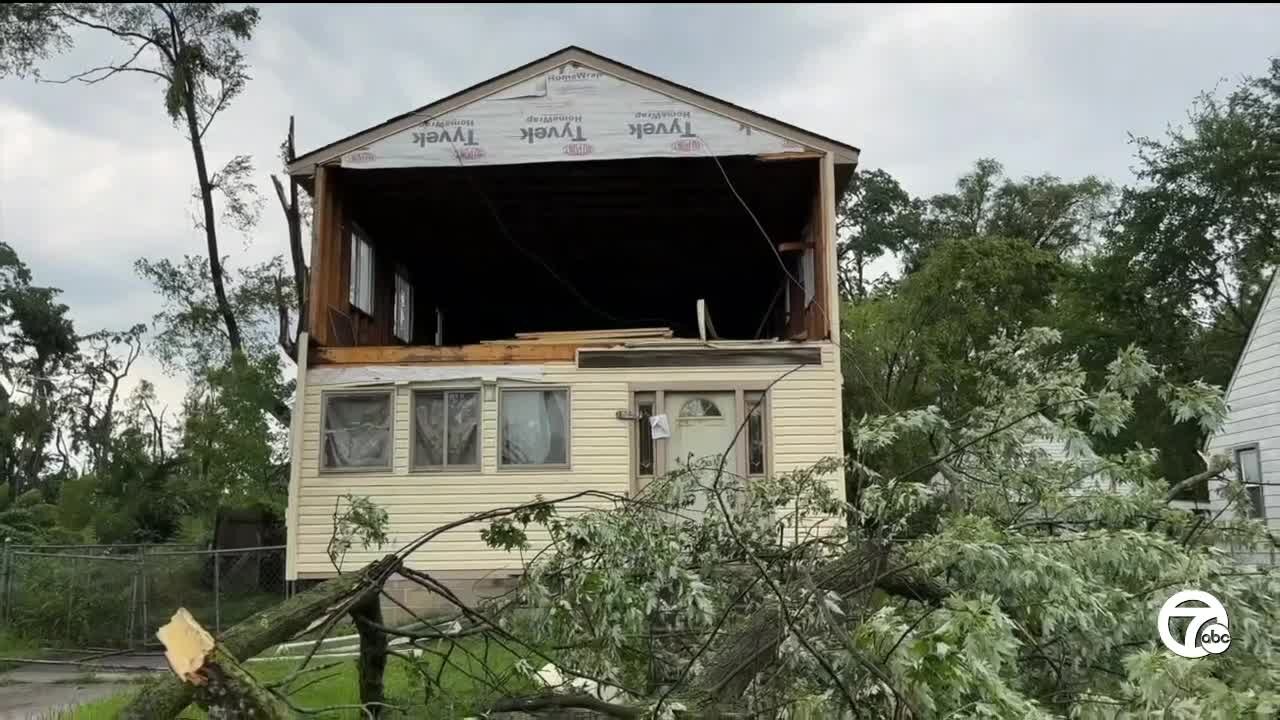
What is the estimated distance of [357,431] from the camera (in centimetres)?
1128

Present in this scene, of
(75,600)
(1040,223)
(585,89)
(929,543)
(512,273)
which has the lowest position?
(75,600)

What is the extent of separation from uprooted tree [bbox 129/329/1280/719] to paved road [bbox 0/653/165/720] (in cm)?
410

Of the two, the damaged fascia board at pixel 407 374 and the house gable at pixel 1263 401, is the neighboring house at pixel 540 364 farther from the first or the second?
the house gable at pixel 1263 401

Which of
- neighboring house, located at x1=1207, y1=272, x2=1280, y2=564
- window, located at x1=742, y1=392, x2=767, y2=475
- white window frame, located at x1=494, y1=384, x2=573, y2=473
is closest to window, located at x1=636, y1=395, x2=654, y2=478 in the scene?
white window frame, located at x1=494, y1=384, x2=573, y2=473

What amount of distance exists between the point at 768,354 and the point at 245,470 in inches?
459

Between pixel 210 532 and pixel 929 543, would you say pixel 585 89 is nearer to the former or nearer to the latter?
pixel 929 543

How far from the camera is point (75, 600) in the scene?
12836 mm

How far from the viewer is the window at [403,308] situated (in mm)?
15617

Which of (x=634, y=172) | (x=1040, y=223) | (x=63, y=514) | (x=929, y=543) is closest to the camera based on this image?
(x=929, y=543)

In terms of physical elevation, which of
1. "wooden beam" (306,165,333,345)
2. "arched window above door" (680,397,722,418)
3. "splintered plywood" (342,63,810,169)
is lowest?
"arched window above door" (680,397,722,418)

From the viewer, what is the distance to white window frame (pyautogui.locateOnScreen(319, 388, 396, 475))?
438 inches

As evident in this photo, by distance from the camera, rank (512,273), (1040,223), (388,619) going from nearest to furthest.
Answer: (388,619), (512,273), (1040,223)

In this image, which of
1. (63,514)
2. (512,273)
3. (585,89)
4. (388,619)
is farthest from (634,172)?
(63,514)

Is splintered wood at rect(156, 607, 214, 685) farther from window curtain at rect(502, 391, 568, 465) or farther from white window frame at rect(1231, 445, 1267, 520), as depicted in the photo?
white window frame at rect(1231, 445, 1267, 520)
